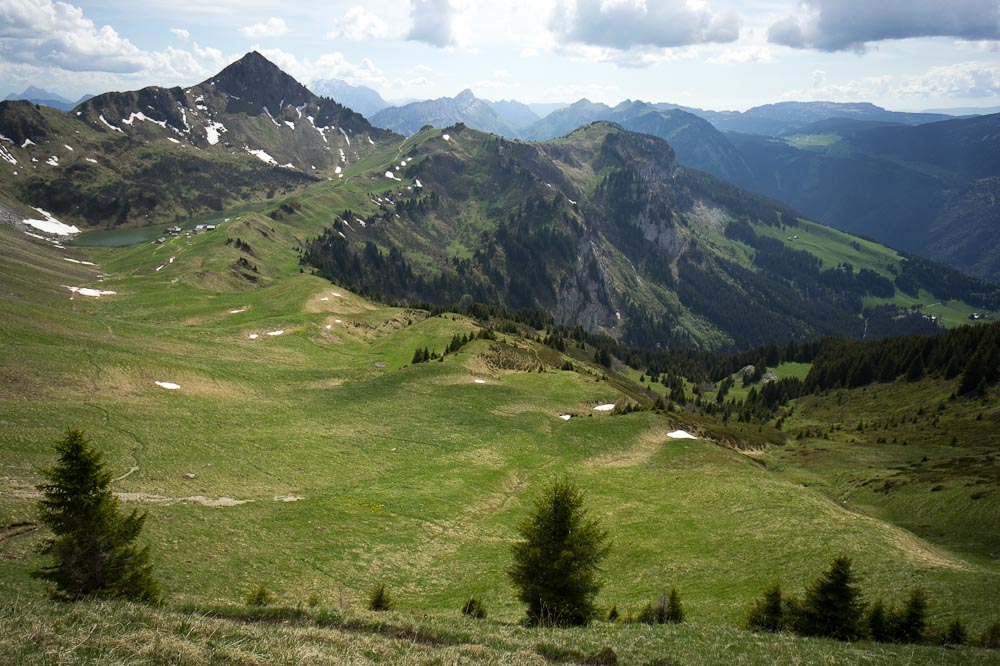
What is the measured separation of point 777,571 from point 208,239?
211603 mm

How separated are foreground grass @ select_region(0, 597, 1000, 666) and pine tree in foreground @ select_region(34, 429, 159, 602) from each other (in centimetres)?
393

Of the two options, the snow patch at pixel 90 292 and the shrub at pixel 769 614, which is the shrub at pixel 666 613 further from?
the snow patch at pixel 90 292

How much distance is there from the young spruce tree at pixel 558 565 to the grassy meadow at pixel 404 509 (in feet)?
12.7

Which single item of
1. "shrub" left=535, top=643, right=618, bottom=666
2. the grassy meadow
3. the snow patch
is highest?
the snow patch

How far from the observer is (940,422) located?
311 feet

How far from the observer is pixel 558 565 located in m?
26.7

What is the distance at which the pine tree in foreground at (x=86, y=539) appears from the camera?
72.5 feet

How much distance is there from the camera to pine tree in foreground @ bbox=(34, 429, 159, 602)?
72.5 ft

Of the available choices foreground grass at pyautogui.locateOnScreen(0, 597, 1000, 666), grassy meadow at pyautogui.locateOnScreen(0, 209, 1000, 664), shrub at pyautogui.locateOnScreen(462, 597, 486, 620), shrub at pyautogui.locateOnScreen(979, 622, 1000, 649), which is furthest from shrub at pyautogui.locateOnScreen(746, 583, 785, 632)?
shrub at pyautogui.locateOnScreen(462, 597, 486, 620)

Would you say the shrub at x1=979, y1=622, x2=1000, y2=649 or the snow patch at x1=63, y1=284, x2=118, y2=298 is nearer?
the shrub at x1=979, y1=622, x2=1000, y2=649

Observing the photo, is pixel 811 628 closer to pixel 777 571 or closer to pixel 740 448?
pixel 777 571

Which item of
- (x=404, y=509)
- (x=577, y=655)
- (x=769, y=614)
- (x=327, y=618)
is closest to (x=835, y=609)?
(x=769, y=614)

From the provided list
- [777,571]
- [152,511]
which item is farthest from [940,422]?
[152,511]

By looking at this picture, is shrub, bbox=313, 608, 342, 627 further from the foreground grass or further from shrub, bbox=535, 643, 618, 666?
shrub, bbox=535, 643, 618, 666
